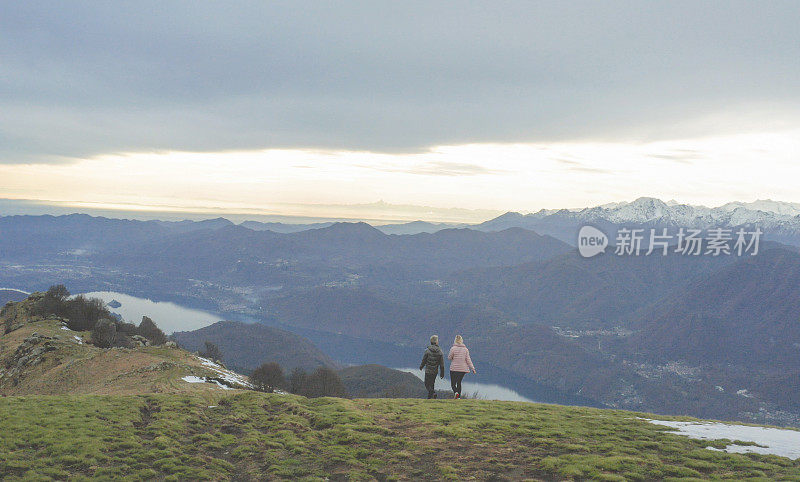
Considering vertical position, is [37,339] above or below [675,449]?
below

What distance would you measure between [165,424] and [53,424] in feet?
17.7

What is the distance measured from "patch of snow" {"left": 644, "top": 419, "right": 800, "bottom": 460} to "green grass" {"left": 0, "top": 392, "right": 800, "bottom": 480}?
4.69ft

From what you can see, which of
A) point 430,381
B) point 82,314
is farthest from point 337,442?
point 82,314

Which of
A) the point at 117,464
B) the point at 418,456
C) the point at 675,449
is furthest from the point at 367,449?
the point at 675,449

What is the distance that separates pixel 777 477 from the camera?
57.7 ft

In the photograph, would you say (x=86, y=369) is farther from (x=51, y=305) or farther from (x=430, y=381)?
(x=51, y=305)

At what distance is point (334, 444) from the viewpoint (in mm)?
21781

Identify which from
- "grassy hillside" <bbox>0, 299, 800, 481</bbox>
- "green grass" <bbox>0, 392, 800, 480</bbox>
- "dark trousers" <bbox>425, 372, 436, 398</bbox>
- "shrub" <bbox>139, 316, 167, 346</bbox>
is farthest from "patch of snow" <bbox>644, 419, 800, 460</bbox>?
"shrub" <bbox>139, 316, 167, 346</bbox>

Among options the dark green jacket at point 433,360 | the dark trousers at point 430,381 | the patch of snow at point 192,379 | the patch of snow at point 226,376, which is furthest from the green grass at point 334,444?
the patch of snow at point 226,376

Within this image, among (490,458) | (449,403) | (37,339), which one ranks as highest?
(490,458)

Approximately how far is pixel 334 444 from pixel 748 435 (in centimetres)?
2277

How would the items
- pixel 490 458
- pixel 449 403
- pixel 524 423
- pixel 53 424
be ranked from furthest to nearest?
pixel 449 403
pixel 524 423
pixel 53 424
pixel 490 458

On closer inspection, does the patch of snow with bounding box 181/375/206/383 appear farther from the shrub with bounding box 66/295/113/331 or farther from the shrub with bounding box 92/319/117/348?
the shrub with bounding box 66/295/113/331

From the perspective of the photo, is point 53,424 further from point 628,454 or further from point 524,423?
point 628,454
